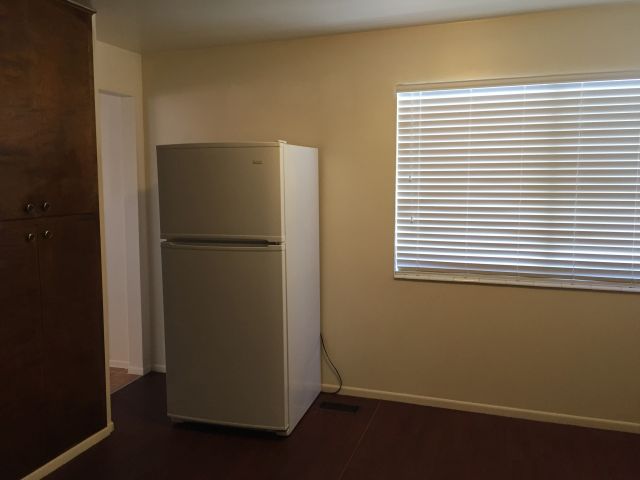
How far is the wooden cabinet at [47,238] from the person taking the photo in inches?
95.0

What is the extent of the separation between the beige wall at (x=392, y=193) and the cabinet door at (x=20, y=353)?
1.60 metres

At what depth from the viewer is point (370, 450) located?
290 cm

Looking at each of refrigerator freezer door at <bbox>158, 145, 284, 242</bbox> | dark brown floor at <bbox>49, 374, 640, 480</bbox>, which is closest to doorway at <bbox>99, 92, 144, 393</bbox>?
dark brown floor at <bbox>49, 374, 640, 480</bbox>

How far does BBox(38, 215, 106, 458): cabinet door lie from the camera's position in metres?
2.64

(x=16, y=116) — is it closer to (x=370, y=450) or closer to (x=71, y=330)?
(x=71, y=330)

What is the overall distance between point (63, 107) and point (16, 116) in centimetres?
29

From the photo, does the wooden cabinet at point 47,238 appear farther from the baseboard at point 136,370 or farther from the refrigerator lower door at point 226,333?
the baseboard at point 136,370

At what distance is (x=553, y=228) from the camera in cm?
308

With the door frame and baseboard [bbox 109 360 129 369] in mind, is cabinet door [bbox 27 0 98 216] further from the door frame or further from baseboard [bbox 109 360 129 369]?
baseboard [bbox 109 360 129 369]

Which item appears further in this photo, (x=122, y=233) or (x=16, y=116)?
(x=122, y=233)

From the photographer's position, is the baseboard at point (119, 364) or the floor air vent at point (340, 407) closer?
the floor air vent at point (340, 407)

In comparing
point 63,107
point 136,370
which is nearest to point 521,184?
point 63,107

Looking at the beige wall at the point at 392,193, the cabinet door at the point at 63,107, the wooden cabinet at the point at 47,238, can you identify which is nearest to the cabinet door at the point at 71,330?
the wooden cabinet at the point at 47,238

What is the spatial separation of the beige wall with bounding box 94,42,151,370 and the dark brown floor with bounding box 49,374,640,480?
0.71m
